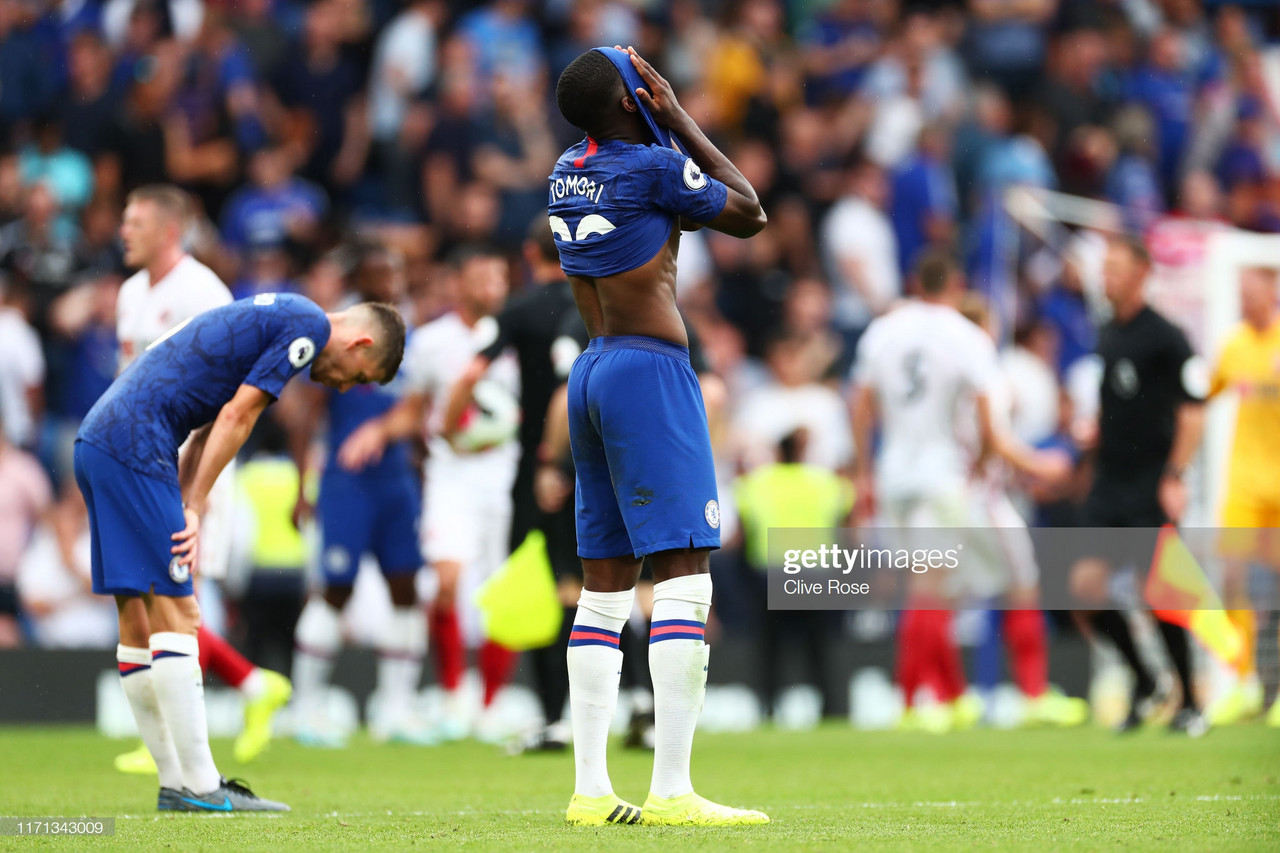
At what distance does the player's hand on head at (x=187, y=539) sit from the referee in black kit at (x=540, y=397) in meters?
3.43

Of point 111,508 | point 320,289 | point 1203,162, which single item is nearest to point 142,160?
point 320,289

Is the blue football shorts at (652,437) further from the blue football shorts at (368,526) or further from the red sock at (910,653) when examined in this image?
the red sock at (910,653)

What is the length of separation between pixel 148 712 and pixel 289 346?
1.46 m

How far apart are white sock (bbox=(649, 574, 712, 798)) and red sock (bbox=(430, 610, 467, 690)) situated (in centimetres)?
569

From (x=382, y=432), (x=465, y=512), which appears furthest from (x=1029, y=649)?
(x=382, y=432)

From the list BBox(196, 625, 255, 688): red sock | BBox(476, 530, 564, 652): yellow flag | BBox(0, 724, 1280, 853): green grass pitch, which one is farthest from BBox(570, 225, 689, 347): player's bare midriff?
BBox(476, 530, 564, 652): yellow flag

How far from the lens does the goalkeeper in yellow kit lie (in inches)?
446

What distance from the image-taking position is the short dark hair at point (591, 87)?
17.8ft

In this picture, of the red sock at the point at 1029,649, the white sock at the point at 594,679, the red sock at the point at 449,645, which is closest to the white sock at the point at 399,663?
the red sock at the point at 449,645

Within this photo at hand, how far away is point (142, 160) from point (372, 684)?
542cm

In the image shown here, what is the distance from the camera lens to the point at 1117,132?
18.0 metres

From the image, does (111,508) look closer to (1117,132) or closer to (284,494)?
(284,494)

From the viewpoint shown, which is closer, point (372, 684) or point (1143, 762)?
point (1143, 762)

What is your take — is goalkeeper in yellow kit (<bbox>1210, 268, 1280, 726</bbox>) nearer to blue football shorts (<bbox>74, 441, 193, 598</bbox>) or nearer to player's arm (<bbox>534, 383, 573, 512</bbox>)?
player's arm (<bbox>534, 383, 573, 512</bbox>)
